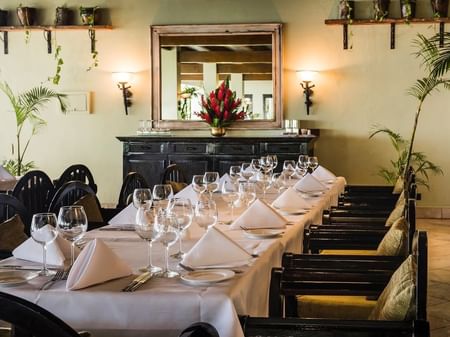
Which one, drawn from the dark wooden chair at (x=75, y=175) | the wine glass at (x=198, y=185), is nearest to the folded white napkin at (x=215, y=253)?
the wine glass at (x=198, y=185)

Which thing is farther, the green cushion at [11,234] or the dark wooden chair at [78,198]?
the dark wooden chair at [78,198]

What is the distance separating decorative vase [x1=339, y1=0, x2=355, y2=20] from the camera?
8203mm

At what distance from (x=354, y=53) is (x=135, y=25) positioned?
277cm

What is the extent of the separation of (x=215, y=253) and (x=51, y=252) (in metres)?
0.54

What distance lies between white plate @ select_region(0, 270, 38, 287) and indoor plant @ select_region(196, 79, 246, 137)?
6080 mm

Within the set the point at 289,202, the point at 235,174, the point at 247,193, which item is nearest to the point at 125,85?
the point at 235,174

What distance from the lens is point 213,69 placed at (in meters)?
8.54

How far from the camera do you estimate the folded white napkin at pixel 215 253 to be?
220 centimetres

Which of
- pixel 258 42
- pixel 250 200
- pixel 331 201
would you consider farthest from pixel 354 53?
pixel 250 200

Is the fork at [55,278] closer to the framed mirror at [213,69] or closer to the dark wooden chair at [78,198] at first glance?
the dark wooden chair at [78,198]

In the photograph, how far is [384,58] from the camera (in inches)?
326

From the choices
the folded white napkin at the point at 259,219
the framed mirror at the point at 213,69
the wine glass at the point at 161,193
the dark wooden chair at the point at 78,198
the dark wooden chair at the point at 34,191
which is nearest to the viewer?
the folded white napkin at the point at 259,219

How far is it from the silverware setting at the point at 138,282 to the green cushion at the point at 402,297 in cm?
71

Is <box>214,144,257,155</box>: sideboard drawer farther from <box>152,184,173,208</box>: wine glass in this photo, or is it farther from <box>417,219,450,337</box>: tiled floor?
<box>152,184,173,208</box>: wine glass
